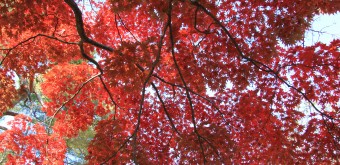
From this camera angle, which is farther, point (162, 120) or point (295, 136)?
point (162, 120)

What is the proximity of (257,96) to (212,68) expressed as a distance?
1.40 m

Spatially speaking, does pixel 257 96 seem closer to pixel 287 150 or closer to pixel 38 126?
pixel 287 150

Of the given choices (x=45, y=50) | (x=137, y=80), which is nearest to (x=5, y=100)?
(x=45, y=50)

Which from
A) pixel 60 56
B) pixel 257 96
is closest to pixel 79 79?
pixel 60 56

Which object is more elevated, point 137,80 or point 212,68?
point 212,68

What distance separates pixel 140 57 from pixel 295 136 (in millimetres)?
3702

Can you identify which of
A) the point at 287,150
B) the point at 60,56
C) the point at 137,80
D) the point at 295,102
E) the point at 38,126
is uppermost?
the point at 60,56

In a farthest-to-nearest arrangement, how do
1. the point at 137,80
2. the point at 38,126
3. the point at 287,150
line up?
the point at 38,126, the point at 287,150, the point at 137,80

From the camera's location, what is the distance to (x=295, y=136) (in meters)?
5.88

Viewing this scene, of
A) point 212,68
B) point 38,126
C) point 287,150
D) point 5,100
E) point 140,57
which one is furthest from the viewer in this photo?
point 38,126

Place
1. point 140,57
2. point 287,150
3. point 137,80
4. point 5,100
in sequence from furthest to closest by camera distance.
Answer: point 5,100 < point 287,150 < point 137,80 < point 140,57

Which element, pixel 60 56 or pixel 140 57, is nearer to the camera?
pixel 140 57

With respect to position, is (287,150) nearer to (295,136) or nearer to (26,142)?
(295,136)

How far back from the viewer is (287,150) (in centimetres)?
584
